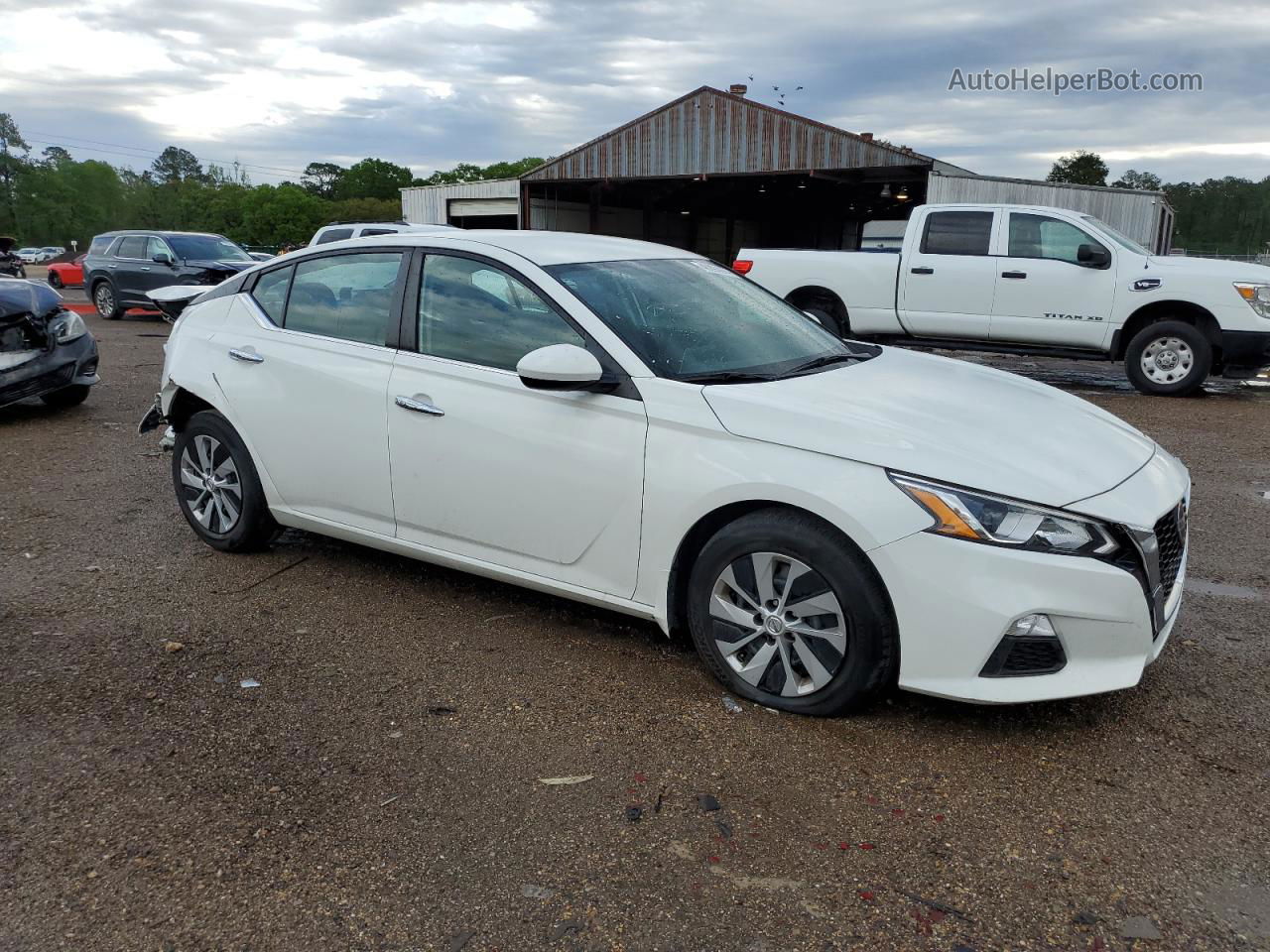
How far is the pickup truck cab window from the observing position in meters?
10.9

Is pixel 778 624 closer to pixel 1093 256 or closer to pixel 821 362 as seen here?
pixel 821 362

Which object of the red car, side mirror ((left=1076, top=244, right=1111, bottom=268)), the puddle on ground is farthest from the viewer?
the red car

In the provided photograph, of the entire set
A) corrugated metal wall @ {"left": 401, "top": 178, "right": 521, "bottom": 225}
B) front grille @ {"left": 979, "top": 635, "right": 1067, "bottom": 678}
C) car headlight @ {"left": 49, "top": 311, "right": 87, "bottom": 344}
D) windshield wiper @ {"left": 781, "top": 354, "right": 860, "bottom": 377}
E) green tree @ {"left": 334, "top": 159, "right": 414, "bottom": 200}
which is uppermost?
green tree @ {"left": 334, "top": 159, "right": 414, "bottom": 200}

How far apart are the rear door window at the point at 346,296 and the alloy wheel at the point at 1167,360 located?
9210 mm

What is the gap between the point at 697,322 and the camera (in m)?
4.08

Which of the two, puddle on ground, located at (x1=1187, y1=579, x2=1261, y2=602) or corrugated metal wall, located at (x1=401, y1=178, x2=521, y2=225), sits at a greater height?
corrugated metal wall, located at (x1=401, y1=178, x2=521, y2=225)

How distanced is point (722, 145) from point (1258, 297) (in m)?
16.9

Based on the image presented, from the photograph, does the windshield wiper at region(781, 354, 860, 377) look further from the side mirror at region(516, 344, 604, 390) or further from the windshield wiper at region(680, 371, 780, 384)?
the side mirror at region(516, 344, 604, 390)

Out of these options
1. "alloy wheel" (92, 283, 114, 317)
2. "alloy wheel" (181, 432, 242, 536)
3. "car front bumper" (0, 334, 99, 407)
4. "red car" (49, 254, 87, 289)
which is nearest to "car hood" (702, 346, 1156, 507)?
"alloy wheel" (181, 432, 242, 536)

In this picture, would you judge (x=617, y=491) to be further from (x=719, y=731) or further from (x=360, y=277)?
(x=360, y=277)

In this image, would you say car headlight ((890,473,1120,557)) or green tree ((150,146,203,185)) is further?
green tree ((150,146,203,185))

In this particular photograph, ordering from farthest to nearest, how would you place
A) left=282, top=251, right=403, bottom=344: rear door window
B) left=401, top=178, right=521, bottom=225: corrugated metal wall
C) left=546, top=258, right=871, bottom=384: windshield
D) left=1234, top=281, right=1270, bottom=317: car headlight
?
1. left=401, top=178, right=521, bottom=225: corrugated metal wall
2. left=1234, top=281, right=1270, bottom=317: car headlight
3. left=282, top=251, right=403, bottom=344: rear door window
4. left=546, top=258, right=871, bottom=384: windshield

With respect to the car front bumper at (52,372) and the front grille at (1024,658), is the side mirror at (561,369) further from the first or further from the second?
the car front bumper at (52,372)

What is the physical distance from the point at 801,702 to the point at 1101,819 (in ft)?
3.16
